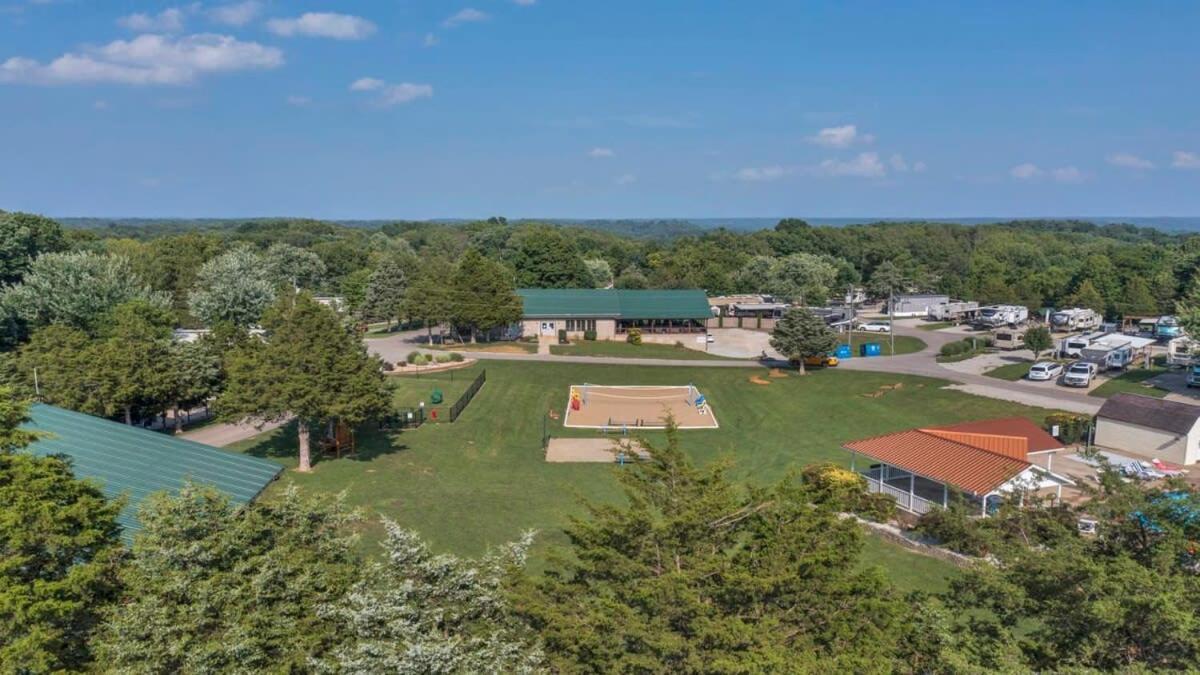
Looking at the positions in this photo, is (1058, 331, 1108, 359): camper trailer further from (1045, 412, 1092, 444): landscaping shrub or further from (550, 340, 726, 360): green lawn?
(550, 340, 726, 360): green lawn

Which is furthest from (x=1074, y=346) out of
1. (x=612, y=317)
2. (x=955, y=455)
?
(x=955, y=455)

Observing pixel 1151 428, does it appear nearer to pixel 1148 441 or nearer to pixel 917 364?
pixel 1148 441

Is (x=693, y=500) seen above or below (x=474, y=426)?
above

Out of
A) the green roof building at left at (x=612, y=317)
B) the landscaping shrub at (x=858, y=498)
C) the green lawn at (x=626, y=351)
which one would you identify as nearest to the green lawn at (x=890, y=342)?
the green lawn at (x=626, y=351)

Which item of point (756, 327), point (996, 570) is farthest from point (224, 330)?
point (756, 327)

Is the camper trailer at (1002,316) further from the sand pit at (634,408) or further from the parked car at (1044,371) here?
the sand pit at (634,408)

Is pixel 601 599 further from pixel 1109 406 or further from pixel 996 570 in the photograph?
pixel 1109 406
